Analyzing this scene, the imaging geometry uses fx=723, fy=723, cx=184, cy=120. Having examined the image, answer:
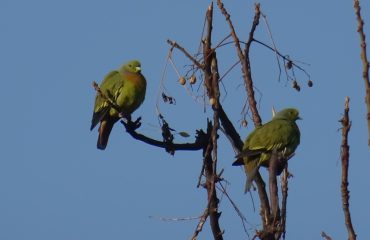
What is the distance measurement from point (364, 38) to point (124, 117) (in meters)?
4.61

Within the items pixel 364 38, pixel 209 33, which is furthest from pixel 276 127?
pixel 364 38

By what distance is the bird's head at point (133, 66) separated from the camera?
→ 9.19 m

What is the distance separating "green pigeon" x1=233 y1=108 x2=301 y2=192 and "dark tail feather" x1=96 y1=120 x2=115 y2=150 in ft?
7.53

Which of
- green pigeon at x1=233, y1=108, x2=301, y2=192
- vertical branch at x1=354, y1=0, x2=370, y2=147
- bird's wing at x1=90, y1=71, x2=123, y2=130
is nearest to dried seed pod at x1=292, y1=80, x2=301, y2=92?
green pigeon at x1=233, y1=108, x2=301, y2=192

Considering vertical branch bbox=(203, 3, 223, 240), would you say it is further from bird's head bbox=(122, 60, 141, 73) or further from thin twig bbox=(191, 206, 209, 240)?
bird's head bbox=(122, 60, 141, 73)

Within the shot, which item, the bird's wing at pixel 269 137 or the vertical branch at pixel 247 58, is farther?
the bird's wing at pixel 269 137

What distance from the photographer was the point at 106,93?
334 inches

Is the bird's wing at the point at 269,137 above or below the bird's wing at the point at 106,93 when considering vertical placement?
below

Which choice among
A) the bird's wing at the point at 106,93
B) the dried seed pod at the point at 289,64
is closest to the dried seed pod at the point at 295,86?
the dried seed pod at the point at 289,64

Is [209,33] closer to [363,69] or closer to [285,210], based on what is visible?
[285,210]

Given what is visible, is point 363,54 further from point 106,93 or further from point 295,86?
point 106,93

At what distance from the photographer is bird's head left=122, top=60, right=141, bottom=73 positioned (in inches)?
362

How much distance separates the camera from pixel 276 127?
689 cm

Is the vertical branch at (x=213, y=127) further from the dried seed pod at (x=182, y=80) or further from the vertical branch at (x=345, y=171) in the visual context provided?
the vertical branch at (x=345, y=171)
